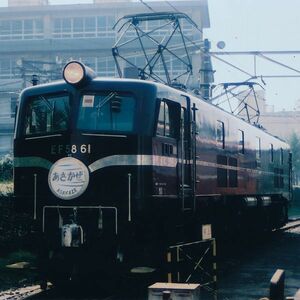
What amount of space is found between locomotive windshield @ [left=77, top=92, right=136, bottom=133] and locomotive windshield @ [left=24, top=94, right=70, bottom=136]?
32cm

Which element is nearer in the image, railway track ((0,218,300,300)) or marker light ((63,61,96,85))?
railway track ((0,218,300,300))

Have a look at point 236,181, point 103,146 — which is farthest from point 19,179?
point 236,181

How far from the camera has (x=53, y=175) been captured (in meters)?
8.95

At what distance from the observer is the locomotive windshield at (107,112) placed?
8.93 meters

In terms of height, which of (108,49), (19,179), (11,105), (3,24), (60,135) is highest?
(3,24)

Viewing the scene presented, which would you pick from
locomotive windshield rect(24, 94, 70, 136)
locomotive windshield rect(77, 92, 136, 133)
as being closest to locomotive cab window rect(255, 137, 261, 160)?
locomotive windshield rect(77, 92, 136, 133)

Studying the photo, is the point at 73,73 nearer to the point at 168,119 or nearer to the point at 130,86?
the point at 130,86

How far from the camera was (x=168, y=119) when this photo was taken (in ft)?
31.3

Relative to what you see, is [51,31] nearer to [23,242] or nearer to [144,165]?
[23,242]

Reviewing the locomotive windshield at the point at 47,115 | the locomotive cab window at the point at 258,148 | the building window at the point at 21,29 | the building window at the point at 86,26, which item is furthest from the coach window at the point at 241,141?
the building window at the point at 21,29

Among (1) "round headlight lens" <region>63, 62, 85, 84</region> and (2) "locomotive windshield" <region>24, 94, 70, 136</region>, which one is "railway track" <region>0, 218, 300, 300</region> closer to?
(2) "locomotive windshield" <region>24, 94, 70, 136</region>

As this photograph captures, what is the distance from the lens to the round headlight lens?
9.01 m

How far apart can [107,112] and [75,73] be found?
81cm

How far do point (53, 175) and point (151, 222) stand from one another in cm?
171
